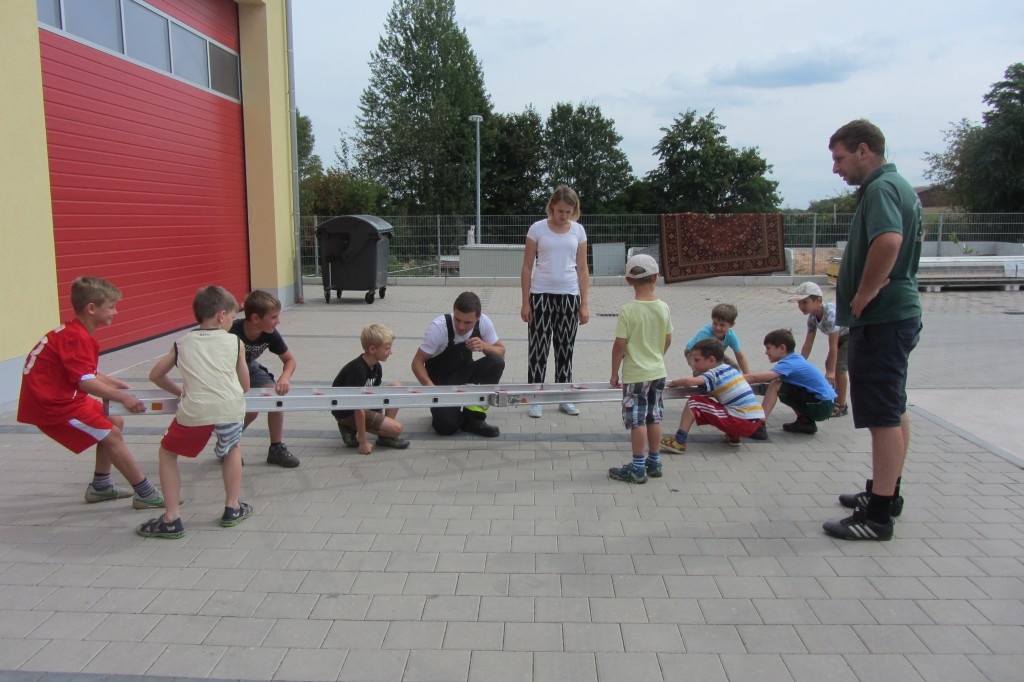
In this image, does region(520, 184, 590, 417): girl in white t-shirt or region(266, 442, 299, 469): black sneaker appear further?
region(520, 184, 590, 417): girl in white t-shirt

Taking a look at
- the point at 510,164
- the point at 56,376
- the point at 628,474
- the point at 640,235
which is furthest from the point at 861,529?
the point at 510,164

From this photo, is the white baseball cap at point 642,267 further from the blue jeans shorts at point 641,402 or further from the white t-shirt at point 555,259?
the white t-shirt at point 555,259

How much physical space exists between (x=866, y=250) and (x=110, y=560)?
3.79 metres

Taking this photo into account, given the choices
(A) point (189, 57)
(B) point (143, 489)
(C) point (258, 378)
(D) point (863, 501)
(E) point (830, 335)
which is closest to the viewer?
(D) point (863, 501)

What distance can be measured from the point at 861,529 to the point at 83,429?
3844mm

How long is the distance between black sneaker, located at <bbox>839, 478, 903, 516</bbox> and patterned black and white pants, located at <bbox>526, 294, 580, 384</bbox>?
2.24 metres

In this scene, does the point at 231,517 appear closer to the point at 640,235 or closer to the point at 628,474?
the point at 628,474

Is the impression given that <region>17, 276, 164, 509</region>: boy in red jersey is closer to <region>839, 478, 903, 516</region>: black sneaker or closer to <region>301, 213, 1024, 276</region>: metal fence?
<region>839, 478, 903, 516</region>: black sneaker

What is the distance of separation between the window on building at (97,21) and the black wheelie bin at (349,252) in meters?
5.94

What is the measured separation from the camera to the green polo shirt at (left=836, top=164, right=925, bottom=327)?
360cm

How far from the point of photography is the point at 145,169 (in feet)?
31.9

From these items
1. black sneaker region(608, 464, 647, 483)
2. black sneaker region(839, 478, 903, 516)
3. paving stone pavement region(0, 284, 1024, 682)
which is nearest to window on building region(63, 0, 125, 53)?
paving stone pavement region(0, 284, 1024, 682)

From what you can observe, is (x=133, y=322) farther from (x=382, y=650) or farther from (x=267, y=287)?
(x=382, y=650)

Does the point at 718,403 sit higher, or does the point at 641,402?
the point at 641,402
